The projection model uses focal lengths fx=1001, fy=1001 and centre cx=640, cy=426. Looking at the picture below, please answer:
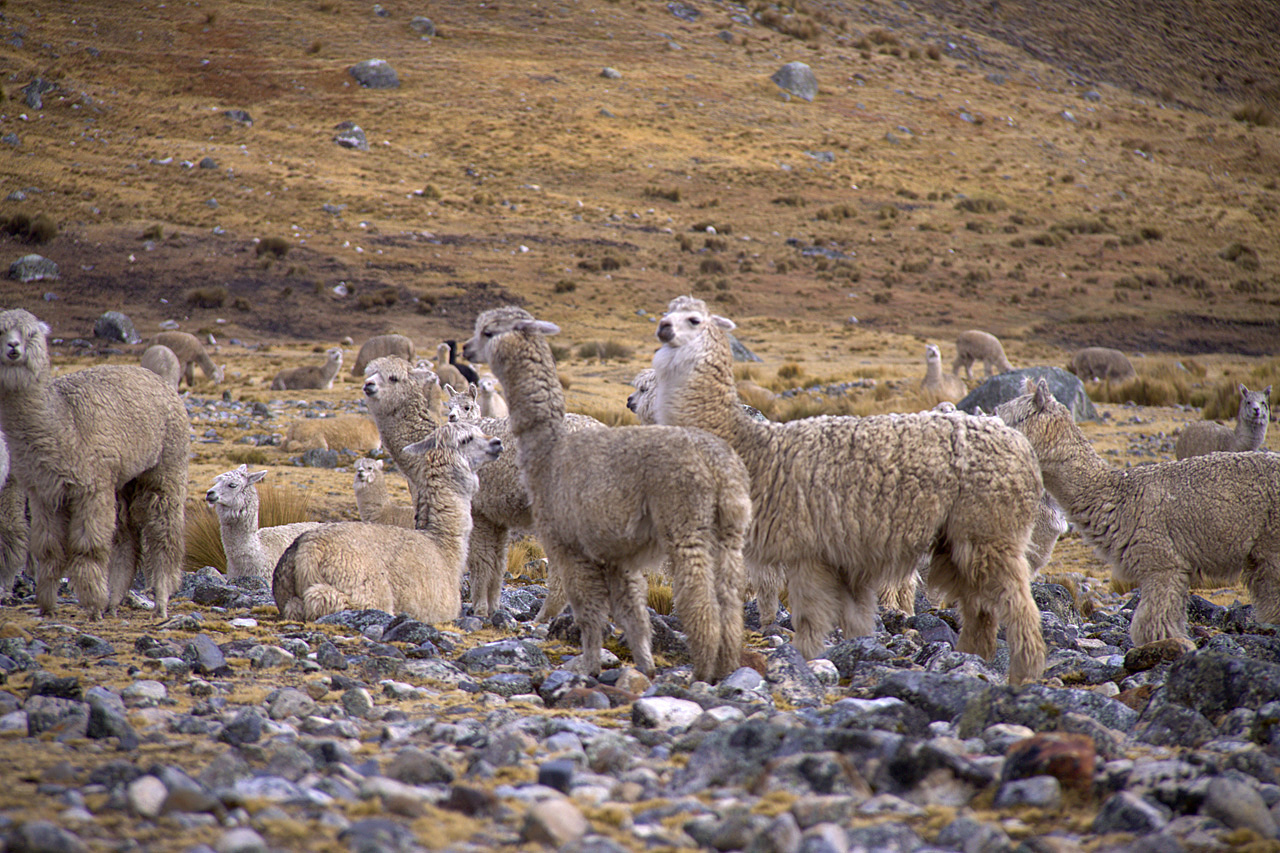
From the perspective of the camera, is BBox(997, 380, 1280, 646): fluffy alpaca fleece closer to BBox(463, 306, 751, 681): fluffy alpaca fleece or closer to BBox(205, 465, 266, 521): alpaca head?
BBox(463, 306, 751, 681): fluffy alpaca fleece

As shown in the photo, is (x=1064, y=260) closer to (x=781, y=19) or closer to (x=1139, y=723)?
(x=781, y=19)

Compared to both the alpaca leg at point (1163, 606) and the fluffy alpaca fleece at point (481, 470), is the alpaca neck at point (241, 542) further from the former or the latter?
the alpaca leg at point (1163, 606)

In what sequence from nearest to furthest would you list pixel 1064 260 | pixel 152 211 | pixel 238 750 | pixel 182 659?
pixel 238 750
pixel 182 659
pixel 152 211
pixel 1064 260

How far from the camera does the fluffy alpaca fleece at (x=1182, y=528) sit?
7180mm

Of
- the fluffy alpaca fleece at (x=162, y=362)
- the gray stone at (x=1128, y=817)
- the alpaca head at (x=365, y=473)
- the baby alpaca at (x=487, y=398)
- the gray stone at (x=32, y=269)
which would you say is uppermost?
the gray stone at (x=1128, y=817)

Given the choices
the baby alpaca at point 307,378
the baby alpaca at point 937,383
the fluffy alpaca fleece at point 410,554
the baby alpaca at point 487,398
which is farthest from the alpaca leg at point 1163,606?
the baby alpaca at point 307,378

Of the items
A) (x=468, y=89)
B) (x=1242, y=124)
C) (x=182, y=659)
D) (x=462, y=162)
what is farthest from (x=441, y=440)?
(x=1242, y=124)

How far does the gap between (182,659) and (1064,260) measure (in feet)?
167

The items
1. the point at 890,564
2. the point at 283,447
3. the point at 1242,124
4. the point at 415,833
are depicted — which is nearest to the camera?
the point at 415,833

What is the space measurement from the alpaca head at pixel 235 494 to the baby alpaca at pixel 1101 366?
2326 cm

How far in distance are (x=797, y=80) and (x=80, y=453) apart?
64.3 metres

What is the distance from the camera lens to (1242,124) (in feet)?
240

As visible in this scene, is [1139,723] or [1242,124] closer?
[1139,723]

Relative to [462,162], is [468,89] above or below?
above
